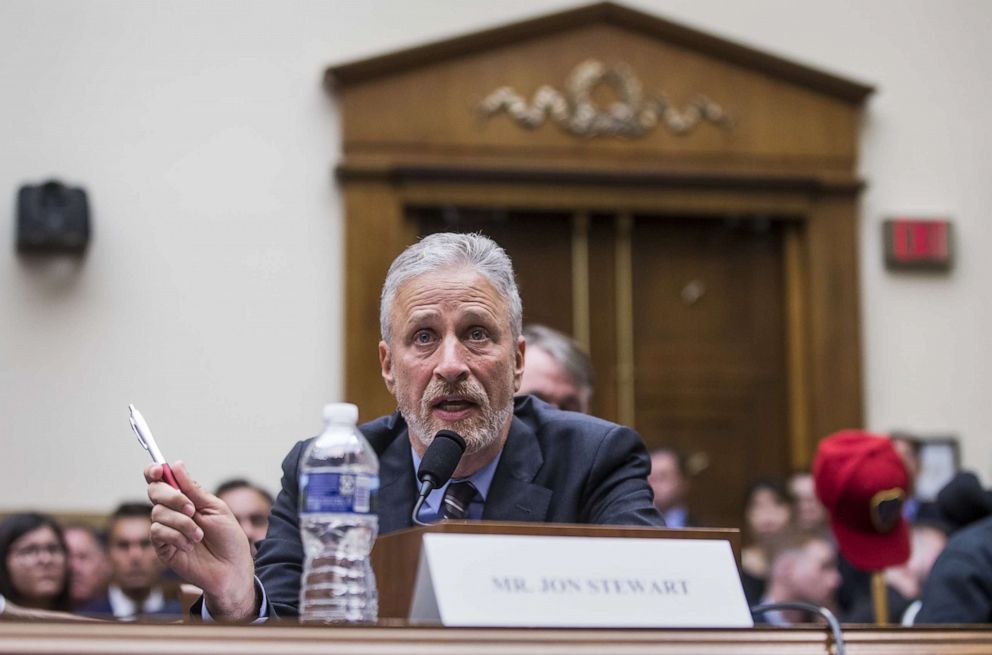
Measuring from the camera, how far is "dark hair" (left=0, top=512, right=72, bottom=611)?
5.77 metres

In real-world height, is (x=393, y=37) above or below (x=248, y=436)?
above

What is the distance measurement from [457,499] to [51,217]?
517 cm

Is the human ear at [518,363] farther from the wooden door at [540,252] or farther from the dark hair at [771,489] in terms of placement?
the wooden door at [540,252]

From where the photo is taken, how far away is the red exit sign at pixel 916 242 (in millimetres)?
8359

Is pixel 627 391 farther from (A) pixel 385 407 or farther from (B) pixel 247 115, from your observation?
(B) pixel 247 115

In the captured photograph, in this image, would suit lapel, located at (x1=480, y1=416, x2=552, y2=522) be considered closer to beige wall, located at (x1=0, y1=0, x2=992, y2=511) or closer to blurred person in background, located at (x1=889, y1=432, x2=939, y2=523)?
blurred person in background, located at (x1=889, y1=432, x2=939, y2=523)

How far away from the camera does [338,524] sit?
6.70 feet

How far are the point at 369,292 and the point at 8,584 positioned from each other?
2611mm

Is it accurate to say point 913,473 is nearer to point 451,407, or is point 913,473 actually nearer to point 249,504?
point 249,504

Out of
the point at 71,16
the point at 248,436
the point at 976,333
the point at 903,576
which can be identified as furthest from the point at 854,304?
the point at 71,16

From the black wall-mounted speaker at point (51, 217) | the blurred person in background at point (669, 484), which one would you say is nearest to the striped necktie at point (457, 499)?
the blurred person in background at point (669, 484)

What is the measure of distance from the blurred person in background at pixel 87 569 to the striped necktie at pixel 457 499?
12.2ft

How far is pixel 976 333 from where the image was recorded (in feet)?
27.7

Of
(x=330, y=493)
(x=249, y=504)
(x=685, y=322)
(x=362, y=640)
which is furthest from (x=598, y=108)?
(x=362, y=640)
